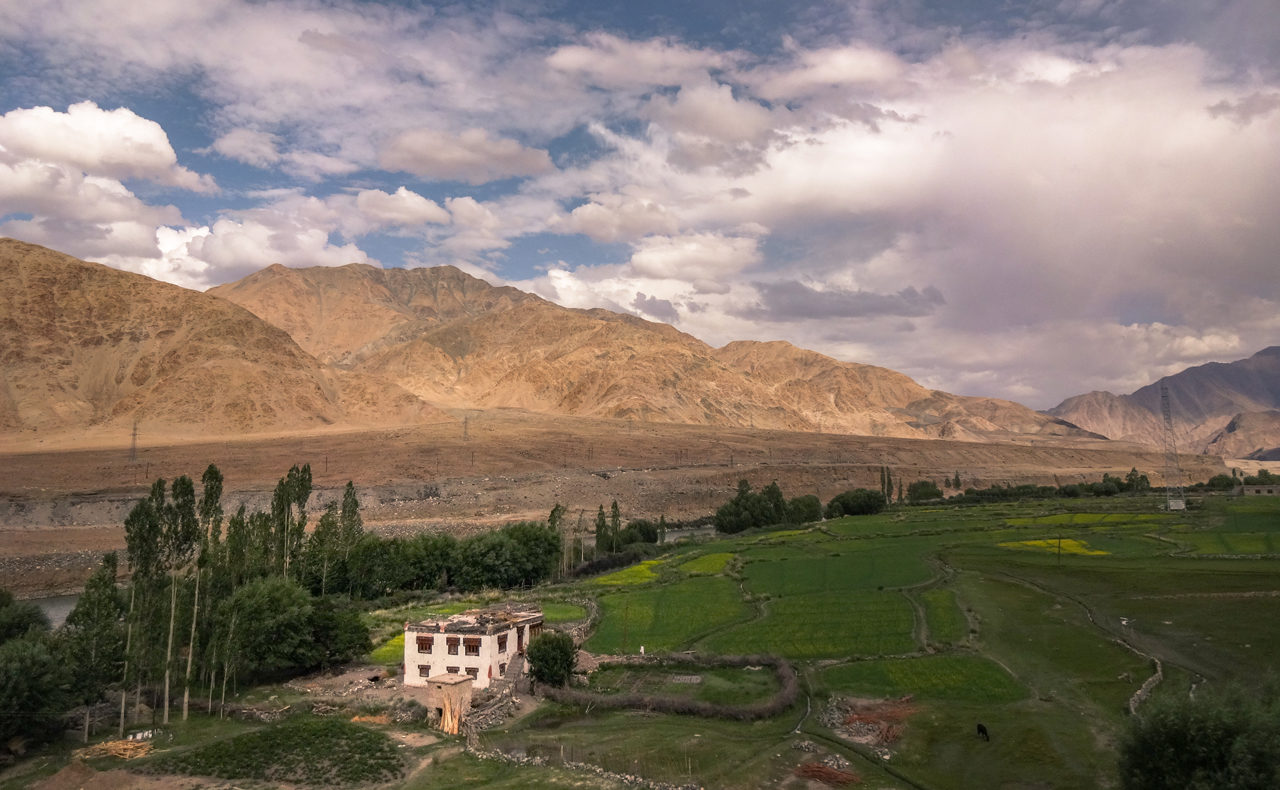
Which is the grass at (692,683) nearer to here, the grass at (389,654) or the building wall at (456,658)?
the building wall at (456,658)

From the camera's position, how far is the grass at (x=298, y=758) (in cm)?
3108

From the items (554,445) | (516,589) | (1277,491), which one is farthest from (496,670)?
(554,445)

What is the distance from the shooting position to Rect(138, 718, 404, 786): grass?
31.1 metres

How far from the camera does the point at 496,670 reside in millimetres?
42469

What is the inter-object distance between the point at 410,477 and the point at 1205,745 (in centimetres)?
13948

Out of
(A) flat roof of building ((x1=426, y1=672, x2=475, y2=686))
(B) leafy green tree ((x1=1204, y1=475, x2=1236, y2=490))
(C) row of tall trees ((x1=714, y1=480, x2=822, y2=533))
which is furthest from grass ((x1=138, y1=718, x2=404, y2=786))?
(B) leafy green tree ((x1=1204, y1=475, x2=1236, y2=490))

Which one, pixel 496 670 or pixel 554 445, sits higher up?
pixel 554 445

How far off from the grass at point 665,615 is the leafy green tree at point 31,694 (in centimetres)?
2651

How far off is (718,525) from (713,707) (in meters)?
74.4

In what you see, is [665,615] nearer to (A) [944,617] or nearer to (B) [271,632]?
(A) [944,617]

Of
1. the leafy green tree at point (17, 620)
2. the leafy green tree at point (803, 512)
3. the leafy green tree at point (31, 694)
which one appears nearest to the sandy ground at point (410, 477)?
the leafy green tree at point (803, 512)

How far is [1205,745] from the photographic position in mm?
22875

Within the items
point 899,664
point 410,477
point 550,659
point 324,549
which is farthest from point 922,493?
point 550,659

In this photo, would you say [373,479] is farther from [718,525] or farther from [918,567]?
[918,567]
